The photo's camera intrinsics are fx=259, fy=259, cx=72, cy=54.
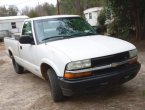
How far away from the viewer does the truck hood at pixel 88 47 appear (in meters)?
4.64

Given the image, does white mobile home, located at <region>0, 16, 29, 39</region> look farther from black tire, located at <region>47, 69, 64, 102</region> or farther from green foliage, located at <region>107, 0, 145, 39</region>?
black tire, located at <region>47, 69, 64, 102</region>

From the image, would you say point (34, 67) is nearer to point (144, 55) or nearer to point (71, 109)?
point (71, 109)

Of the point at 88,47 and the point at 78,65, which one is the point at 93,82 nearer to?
the point at 78,65

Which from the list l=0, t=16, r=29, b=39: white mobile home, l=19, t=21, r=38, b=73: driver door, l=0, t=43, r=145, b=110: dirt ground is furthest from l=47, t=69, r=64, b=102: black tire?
l=0, t=16, r=29, b=39: white mobile home

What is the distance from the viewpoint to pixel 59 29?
603 centimetres

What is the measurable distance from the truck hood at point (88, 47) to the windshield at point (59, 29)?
13.8 inches

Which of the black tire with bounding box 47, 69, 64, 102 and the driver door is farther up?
the driver door

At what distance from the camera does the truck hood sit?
4.64 m

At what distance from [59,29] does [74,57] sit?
163 cm

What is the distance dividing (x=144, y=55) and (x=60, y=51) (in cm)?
531

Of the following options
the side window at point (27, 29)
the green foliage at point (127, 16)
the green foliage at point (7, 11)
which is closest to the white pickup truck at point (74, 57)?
the side window at point (27, 29)

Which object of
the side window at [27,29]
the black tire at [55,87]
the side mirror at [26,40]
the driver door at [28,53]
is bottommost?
the black tire at [55,87]

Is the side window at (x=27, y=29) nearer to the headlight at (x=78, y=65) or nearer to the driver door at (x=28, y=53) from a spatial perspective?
the driver door at (x=28, y=53)

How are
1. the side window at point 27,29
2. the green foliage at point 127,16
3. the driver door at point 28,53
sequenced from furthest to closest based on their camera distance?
the green foliage at point 127,16 < the side window at point 27,29 < the driver door at point 28,53
